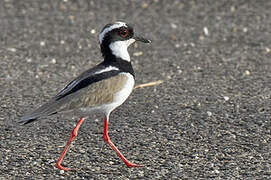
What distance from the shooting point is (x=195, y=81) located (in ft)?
30.9

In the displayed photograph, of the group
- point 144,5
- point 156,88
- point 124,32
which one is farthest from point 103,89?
point 144,5

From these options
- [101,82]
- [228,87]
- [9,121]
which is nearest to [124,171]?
[101,82]

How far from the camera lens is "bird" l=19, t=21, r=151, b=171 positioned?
6309 mm

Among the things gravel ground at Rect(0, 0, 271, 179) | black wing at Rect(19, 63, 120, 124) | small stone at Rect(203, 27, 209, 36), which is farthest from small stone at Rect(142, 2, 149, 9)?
black wing at Rect(19, 63, 120, 124)

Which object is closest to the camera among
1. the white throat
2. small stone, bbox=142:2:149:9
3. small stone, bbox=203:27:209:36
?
the white throat

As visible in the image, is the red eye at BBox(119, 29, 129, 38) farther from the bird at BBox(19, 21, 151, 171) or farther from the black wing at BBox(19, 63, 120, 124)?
the black wing at BBox(19, 63, 120, 124)

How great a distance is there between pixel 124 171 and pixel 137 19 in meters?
6.14

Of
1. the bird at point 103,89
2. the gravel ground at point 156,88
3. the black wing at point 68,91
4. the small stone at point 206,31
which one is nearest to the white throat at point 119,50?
the bird at point 103,89

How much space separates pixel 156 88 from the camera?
9.12 m

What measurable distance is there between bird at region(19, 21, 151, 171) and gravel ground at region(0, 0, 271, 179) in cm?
47

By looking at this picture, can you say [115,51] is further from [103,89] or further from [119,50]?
[103,89]

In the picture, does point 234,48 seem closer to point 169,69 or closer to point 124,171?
point 169,69

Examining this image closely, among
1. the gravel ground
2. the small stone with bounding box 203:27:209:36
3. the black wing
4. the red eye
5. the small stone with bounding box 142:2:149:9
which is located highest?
the red eye

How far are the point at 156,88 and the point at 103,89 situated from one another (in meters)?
2.79
